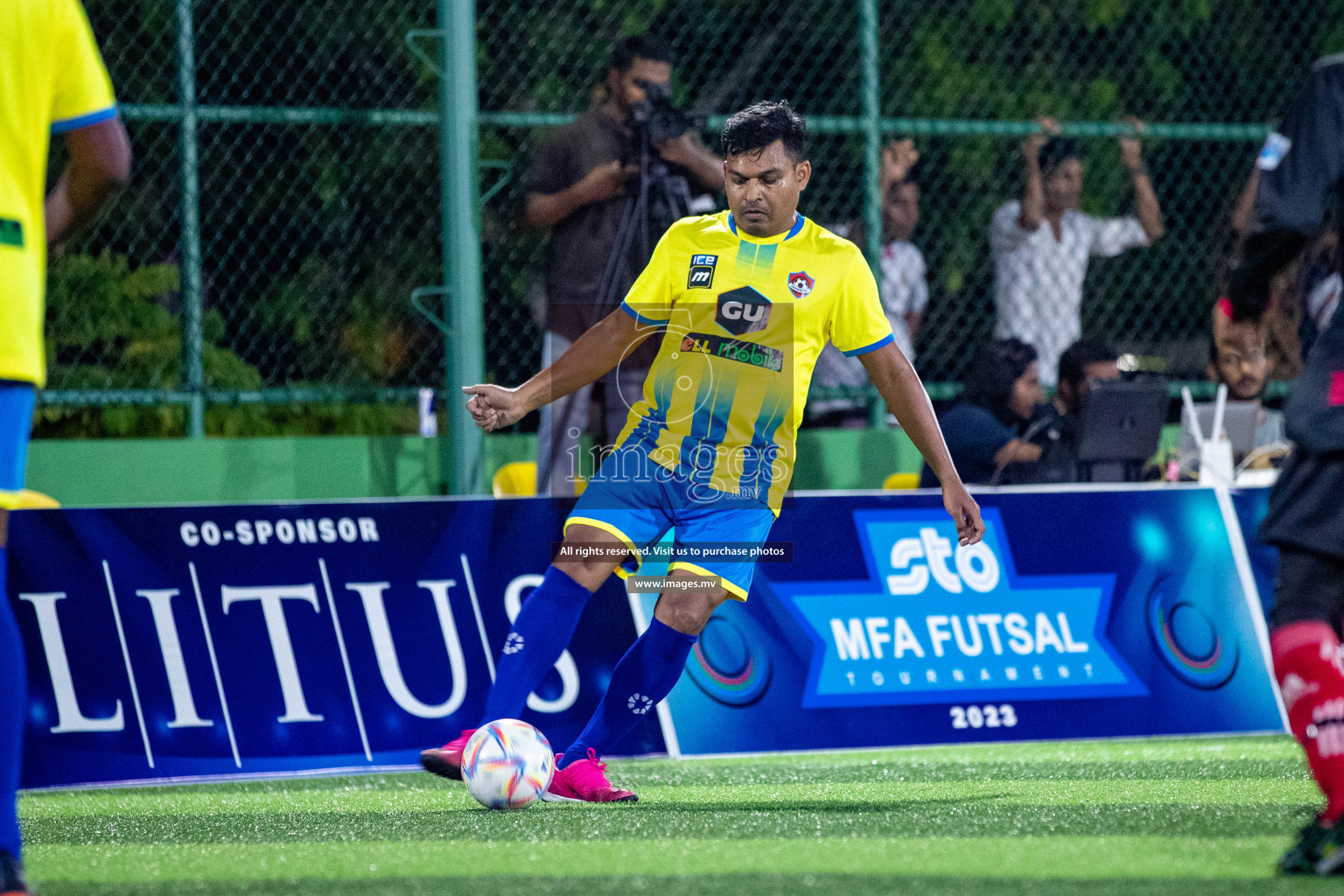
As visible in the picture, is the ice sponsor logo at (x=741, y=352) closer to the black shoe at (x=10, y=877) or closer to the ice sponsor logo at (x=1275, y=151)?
the ice sponsor logo at (x=1275, y=151)

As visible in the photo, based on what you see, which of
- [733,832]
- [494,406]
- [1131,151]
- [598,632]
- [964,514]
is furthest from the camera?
[1131,151]

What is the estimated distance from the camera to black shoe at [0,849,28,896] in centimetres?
321

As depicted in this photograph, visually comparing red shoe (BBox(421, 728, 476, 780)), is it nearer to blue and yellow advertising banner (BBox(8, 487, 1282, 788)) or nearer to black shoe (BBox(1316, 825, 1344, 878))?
blue and yellow advertising banner (BBox(8, 487, 1282, 788))

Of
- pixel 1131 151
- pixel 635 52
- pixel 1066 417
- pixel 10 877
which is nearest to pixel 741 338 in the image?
pixel 10 877

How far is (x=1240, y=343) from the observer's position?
8828 mm

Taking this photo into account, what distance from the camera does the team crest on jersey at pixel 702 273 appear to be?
16.9 ft

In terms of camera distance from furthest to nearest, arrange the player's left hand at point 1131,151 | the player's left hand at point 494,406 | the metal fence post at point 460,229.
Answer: the player's left hand at point 1131,151, the metal fence post at point 460,229, the player's left hand at point 494,406

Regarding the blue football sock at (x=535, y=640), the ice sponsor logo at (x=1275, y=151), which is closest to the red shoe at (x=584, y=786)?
the blue football sock at (x=535, y=640)

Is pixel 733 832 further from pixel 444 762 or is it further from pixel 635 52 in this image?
pixel 635 52

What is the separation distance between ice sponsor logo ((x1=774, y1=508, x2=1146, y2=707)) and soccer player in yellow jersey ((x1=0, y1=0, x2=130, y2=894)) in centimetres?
379

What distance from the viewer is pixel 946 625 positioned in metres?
6.93

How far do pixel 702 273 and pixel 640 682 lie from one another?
1.24 m

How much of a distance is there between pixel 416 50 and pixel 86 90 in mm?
3929

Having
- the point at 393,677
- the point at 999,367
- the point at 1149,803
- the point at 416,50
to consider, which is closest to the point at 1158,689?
the point at 999,367
